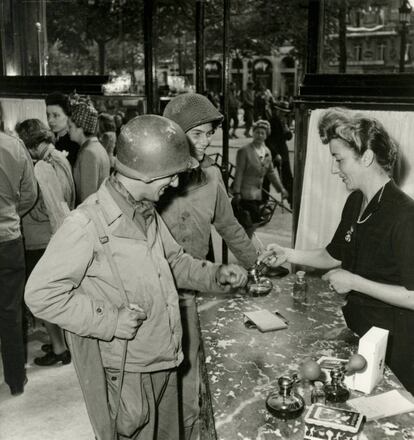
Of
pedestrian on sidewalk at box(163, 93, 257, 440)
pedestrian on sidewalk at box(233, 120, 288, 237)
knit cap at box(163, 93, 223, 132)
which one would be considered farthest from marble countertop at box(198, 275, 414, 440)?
pedestrian on sidewalk at box(233, 120, 288, 237)

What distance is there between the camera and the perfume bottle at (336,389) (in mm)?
2160

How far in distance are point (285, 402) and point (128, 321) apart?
72 centimetres

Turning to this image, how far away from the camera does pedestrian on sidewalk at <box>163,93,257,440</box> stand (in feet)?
10.3

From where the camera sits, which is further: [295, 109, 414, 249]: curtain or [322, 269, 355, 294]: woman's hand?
[295, 109, 414, 249]: curtain

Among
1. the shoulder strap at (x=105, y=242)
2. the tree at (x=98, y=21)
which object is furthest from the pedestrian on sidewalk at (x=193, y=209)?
the tree at (x=98, y=21)

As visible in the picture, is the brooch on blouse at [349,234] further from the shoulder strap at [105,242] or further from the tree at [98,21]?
the tree at [98,21]

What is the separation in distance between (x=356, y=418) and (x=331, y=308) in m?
1.26

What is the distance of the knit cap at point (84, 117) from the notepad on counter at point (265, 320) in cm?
275

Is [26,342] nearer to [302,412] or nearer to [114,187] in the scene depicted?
[114,187]

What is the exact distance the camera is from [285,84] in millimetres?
39156

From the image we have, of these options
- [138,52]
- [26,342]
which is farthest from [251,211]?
[138,52]

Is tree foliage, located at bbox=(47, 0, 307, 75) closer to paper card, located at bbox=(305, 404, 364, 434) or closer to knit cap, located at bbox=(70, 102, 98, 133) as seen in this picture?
knit cap, located at bbox=(70, 102, 98, 133)

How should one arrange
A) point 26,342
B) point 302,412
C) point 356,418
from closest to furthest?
point 356,418 < point 302,412 < point 26,342

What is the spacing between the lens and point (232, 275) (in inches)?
106
